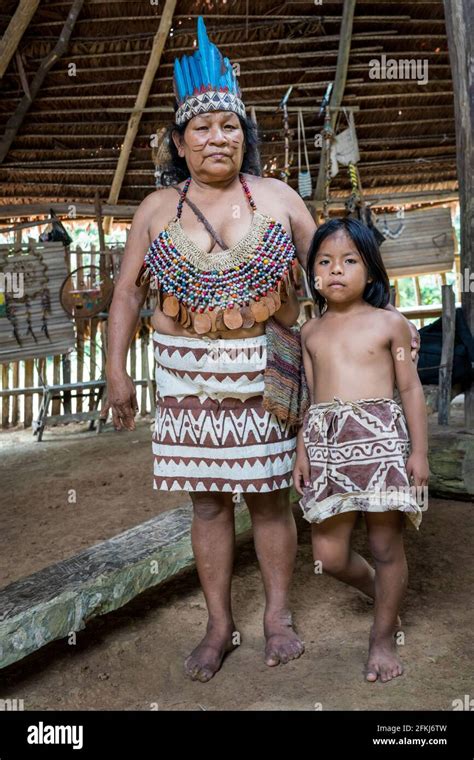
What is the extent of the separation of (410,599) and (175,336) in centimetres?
132

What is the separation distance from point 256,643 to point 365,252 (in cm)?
132

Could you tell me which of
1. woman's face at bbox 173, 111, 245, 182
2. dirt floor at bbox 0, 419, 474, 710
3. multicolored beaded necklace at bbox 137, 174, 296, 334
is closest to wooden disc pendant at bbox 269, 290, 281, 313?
multicolored beaded necklace at bbox 137, 174, 296, 334

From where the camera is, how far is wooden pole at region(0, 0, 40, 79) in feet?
21.6

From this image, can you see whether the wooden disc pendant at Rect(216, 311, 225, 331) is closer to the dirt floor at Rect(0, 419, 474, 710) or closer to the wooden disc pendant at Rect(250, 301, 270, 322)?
the wooden disc pendant at Rect(250, 301, 270, 322)

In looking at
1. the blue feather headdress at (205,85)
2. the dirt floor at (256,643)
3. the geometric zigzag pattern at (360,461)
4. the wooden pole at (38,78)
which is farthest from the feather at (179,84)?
the wooden pole at (38,78)

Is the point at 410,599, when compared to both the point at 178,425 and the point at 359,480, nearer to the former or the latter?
the point at 359,480

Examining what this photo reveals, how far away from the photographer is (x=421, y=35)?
768 centimetres

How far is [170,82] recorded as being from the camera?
7.72 metres

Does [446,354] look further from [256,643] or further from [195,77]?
[195,77]

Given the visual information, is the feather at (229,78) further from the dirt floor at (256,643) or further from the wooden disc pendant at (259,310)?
the dirt floor at (256,643)

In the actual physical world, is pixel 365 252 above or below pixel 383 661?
above

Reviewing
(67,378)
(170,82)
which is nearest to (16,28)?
(170,82)

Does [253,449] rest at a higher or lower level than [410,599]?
higher
